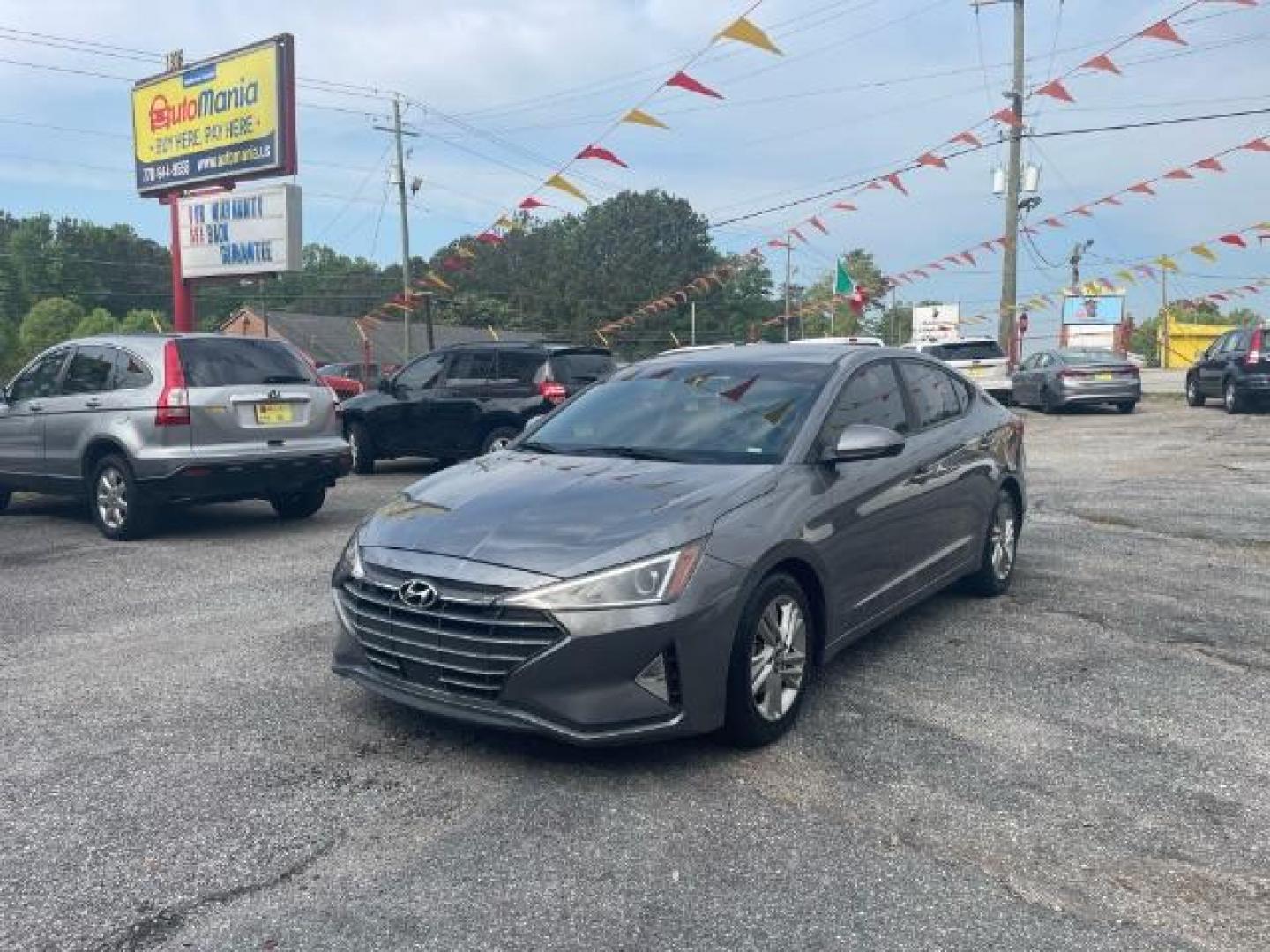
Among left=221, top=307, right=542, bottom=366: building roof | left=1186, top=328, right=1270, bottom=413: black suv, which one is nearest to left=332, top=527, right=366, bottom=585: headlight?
left=1186, top=328, right=1270, bottom=413: black suv

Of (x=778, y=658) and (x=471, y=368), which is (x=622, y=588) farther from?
(x=471, y=368)

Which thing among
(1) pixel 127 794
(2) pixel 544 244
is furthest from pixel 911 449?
(2) pixel 544 244

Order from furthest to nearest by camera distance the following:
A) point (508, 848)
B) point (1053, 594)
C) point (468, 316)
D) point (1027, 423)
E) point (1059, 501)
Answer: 1. point (468, 316)
2. point (1027, 423)
3. point (1059, 501)
4. point (1053, 594)
5. point (508, 848)

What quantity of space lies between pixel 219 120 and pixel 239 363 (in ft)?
37.9

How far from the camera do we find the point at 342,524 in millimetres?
9586

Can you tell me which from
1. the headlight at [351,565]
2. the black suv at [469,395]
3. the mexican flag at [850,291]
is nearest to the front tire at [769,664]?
the headlight at [351,565]

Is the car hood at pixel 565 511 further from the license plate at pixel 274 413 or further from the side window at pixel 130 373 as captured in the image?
the side window at pixel 130 373

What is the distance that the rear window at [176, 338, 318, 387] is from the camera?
341 inches

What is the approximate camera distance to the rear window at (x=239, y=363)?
8.67 metres

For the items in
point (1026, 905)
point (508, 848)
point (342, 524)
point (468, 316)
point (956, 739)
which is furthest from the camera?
point (468, 316)

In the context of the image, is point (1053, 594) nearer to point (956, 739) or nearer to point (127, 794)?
point (956, 739)

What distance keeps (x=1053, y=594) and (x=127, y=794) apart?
5163mm

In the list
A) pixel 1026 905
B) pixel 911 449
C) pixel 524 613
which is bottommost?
pixel 1026 905

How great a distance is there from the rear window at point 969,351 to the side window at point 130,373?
1818cm
